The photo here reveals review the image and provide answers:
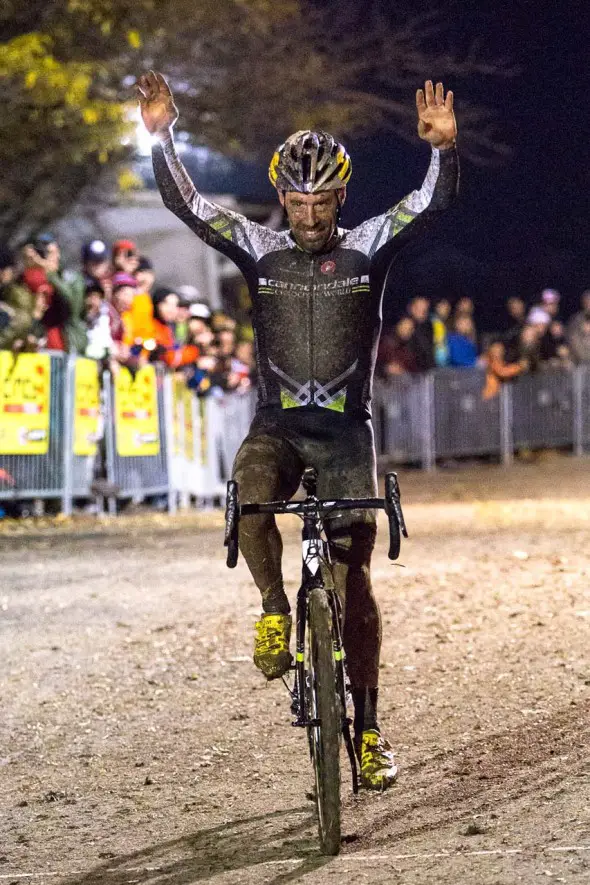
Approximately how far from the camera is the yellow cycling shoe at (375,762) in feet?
18.6

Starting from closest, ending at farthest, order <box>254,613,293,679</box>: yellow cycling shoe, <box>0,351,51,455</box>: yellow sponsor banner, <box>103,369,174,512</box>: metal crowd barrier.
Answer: <box>254,613,293,679</box>: yellow cycling shoe < <box>0,351,51,455</box>: yellow sponsor banner < <box>103,369,174,512</box>: metal crowd barrier

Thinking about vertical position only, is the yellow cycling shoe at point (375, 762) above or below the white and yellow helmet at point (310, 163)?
below

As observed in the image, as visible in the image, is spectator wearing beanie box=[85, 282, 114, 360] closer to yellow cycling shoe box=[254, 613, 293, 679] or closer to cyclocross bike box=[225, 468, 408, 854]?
cyclocross bike box=[225, 468, 408, 854]

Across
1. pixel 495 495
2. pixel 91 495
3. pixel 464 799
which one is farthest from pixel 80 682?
pixel 495 495

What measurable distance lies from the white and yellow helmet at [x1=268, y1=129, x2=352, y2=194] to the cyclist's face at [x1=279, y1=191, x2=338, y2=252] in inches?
1.8

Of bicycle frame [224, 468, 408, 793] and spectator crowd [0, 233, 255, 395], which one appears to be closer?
bicycle frame [224, 468, 408, 793]

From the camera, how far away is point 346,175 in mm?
5711

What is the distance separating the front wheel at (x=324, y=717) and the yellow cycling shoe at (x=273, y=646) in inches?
4.0

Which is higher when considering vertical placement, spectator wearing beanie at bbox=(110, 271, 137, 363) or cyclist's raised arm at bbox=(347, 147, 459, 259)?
spectator wearing beanie at bbox=(110, 271, 137, 363)

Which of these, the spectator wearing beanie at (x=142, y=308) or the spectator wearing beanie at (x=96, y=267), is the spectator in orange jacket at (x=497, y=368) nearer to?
the spectator wearing beanie at (x=142, y=308)

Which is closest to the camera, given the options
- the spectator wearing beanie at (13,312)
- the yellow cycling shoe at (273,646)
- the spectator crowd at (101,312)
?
the yellow cycling shoe at (273,646)

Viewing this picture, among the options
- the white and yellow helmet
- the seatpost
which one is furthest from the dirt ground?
the white and yellow helmet

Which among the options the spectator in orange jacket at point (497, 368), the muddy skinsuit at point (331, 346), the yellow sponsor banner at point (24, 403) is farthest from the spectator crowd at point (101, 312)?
the muddy skinsuit at point (331, 346)

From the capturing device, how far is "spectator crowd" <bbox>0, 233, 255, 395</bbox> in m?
15.2
